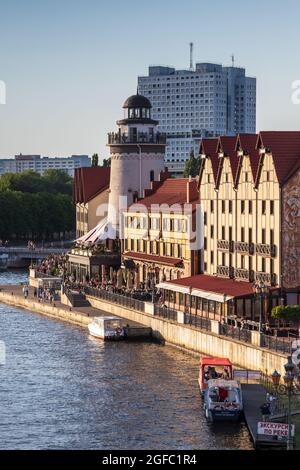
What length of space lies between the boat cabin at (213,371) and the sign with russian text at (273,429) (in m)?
13.4

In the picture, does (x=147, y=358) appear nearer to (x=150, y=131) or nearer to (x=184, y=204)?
(x=184, y=204)

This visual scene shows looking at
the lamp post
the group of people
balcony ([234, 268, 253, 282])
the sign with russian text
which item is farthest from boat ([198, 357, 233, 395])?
the group of people

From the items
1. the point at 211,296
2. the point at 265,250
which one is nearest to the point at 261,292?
the point at 211,296

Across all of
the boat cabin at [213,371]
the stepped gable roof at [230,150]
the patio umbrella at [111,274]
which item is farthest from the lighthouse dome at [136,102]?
the boat cabin at [213,371]

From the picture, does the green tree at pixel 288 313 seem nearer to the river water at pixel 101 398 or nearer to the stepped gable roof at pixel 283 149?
the river water at pixel 101 398

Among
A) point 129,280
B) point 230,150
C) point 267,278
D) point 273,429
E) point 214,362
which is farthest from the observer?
point 129,280

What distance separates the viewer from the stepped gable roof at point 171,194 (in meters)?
127

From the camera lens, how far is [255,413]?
240ft

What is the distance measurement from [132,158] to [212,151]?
94.1 ft

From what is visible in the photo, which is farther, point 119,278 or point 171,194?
point 119,278

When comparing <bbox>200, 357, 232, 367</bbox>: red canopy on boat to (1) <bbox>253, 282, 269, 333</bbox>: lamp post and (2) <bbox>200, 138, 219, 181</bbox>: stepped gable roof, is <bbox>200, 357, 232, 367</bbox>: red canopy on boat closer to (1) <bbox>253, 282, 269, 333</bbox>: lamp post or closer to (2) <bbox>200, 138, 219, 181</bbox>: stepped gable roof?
(1) <bbox>253, 282, 269, 333</bbox>: lamp post

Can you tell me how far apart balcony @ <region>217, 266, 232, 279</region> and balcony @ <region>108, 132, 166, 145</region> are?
34.4m

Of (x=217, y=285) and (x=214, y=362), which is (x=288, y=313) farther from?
(x=217, y=285)
